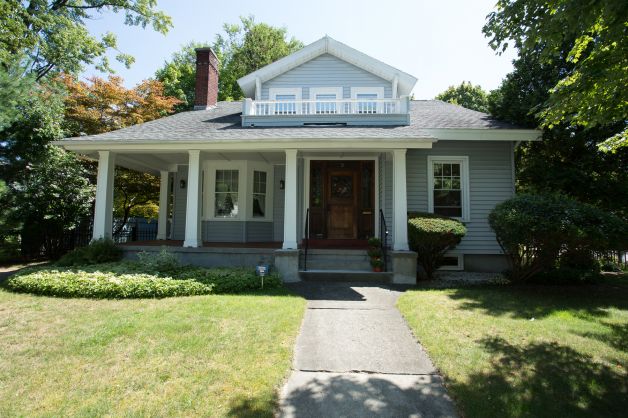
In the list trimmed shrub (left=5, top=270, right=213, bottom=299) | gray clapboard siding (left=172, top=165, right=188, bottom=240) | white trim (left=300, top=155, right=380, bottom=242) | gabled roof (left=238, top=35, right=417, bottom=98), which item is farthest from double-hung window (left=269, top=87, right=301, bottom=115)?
trimmed shrub (left=5, top=270, right=213, bottom=299)

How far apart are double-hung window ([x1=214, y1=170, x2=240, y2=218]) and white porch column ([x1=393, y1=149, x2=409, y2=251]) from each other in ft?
17.7

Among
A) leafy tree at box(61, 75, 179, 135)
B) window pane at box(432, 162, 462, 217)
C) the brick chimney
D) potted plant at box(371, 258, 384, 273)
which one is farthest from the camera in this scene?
leafy tree at box(61, 75, 179, 135)

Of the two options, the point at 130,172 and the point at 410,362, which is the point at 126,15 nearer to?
the point at 130,172

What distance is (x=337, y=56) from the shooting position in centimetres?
1171

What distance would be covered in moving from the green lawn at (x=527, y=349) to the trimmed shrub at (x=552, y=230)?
0.89m

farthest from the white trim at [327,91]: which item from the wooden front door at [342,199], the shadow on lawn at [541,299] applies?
the shadow on lawn at [541,299]

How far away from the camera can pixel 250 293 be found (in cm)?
682

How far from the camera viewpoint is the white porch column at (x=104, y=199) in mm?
9086

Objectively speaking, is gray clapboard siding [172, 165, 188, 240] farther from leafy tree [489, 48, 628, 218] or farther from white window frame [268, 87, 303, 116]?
leafy tree [489, 48, 628, 218]

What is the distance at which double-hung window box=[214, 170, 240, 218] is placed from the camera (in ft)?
37.1

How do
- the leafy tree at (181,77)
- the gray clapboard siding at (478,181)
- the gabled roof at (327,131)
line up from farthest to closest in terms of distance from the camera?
the leafy tree at (181,77), the gray clapboard siding at (478,181), the gabled roof at (327,131)

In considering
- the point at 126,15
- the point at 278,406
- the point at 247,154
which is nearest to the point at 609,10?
the point at 278,406

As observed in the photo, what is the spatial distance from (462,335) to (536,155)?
1077 centimetres

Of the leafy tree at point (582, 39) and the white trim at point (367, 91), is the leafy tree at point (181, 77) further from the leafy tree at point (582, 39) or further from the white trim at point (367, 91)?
the leafy tree at point (582, 39)
